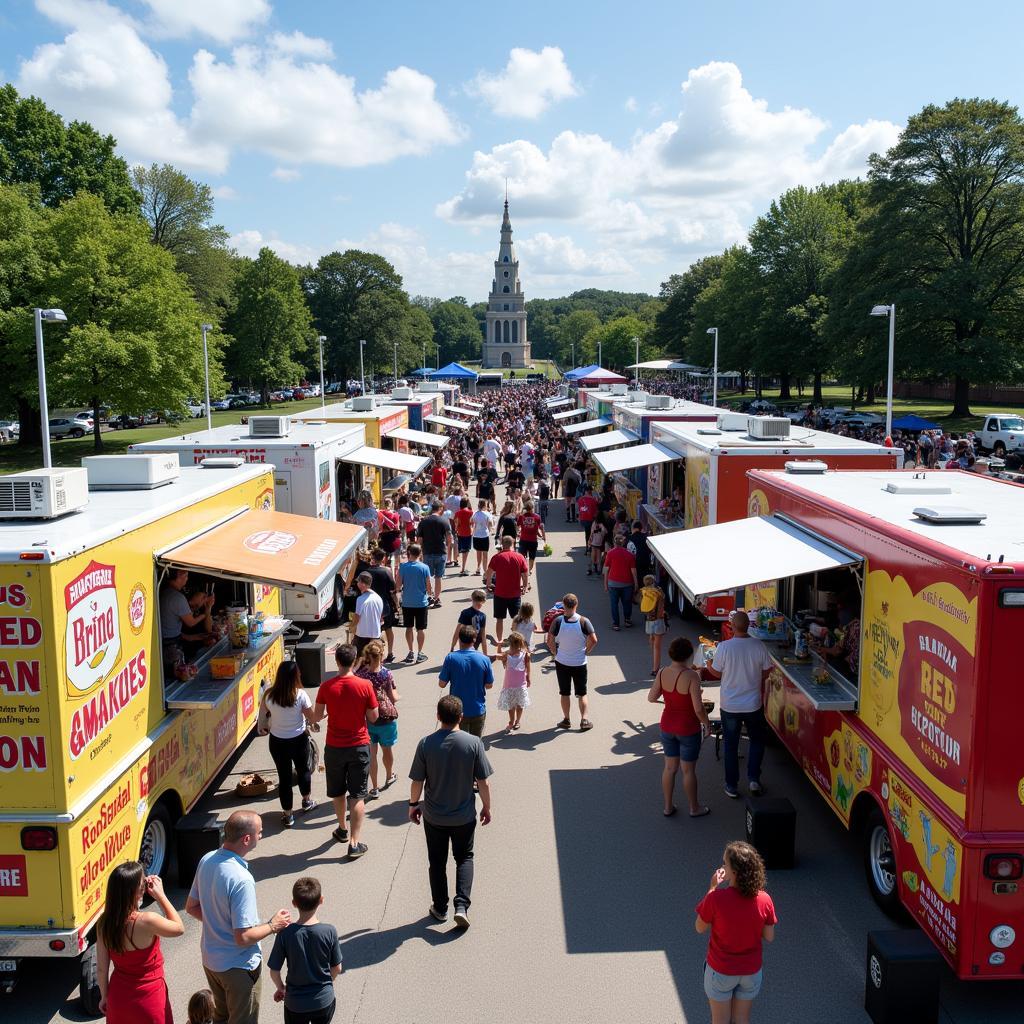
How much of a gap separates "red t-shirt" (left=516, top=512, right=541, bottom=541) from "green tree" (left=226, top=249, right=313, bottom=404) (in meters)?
56.9

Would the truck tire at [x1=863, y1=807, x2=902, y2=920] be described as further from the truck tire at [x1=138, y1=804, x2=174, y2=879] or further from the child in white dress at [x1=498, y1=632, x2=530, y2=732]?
the truck tire at [x1=138, y1=804, x2=174, y2=879]

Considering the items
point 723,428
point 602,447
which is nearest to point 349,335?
point 602,447

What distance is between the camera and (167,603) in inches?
311

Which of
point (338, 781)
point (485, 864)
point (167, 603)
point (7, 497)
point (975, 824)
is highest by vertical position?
point (7, 497)

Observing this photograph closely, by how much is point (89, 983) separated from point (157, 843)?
4.58 feet

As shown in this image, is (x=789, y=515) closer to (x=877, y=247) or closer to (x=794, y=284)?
(x=877, y=247)

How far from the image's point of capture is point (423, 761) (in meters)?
6.23

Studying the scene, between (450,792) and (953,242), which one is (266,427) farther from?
(953,242)

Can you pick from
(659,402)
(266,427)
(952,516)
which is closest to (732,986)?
(952,516)

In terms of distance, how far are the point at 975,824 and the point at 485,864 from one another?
368 centimetres

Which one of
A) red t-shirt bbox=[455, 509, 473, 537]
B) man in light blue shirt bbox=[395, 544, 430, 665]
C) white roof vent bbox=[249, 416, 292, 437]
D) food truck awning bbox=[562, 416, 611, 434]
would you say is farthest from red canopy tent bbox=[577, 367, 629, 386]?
man in light blue shirt bbox=[395, 544, 430, 665]

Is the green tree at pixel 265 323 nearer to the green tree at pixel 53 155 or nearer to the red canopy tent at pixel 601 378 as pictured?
the green tree at pixel 53 155

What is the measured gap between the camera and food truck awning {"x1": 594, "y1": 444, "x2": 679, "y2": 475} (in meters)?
16.6

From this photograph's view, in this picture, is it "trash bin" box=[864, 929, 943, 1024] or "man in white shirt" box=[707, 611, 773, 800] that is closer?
"trash bin" box=[864, 929, 943, 1024]
